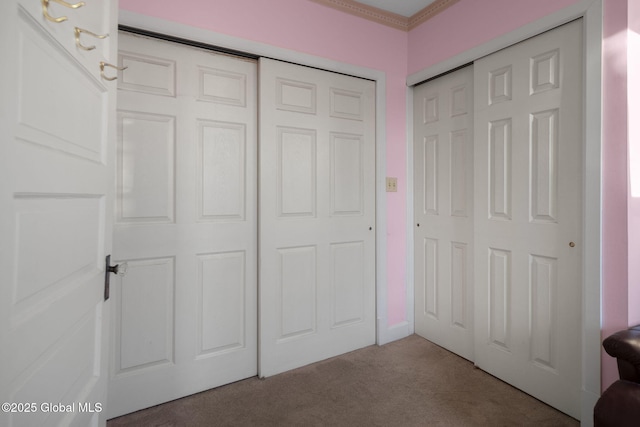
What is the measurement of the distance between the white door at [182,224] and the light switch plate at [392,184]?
3.50 ft

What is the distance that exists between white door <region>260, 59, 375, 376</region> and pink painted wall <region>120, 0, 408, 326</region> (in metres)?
0.17

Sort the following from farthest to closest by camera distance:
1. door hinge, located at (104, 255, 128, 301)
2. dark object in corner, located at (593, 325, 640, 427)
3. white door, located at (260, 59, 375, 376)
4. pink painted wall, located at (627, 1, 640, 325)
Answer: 1. white door, located at (260, 59, 375, 376)
2. pink painted wall, located at (627, 1, 640, 325)
3. dark object in corner, located at (593, 325, 640, 427)
4. door hinge, located at (104, 255, 128, 301)

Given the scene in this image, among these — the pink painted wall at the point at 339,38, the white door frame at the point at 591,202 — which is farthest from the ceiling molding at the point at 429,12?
the white door frame at the point at 591,202

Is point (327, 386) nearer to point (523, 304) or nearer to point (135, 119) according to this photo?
point (523, 304)

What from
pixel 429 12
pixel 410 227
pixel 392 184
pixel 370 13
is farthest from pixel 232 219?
pixel 429 12

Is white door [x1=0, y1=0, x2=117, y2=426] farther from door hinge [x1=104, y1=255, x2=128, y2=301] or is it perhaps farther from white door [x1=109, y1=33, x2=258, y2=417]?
white door [x1=109, y1=33, x2=258, y2=417]

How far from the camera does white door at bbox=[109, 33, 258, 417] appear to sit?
1.70m

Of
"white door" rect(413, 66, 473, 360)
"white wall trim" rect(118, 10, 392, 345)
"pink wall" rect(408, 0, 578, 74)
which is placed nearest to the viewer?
"pink wall" rect(408, 0, 578, 74)

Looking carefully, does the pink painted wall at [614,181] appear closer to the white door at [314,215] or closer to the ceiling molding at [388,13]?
the ceiling molding at [388,13]

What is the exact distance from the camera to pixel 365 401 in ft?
5.86

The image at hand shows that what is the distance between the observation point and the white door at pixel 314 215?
6.72 feet

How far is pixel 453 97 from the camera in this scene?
2.31m

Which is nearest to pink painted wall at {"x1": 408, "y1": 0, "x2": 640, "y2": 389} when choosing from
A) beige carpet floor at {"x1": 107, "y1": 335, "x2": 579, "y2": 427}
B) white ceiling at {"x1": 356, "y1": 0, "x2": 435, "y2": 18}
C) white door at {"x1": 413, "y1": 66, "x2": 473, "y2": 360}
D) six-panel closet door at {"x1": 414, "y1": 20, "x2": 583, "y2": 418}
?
six-panel closet door at {"x1": 414, "y1": 20, "x2": 583, "y2": 418}

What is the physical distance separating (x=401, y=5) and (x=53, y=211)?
101 inches
